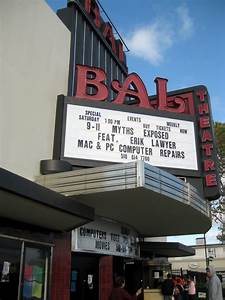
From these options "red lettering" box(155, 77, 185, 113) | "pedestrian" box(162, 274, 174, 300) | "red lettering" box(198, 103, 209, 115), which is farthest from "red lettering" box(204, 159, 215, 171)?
"pedestrian" box(162, 274, 174, 300)

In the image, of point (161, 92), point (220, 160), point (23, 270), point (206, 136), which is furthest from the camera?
point (220, 160)

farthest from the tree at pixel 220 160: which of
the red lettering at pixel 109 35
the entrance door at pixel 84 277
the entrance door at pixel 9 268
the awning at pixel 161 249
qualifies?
the entrance door at pixel 9 268

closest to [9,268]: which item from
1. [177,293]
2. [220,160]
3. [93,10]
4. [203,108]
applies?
[203,108]

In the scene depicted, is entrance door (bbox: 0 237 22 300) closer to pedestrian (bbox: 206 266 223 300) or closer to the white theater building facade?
the white theater building facade

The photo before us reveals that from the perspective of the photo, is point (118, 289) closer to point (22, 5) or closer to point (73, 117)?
point (73, 117)

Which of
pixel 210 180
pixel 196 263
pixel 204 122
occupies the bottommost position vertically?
pixel 210 180

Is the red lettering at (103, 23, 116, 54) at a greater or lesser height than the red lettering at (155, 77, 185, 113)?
greater

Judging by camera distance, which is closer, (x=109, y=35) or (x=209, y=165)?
(x=209, y=165)

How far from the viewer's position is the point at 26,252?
32.3 feet

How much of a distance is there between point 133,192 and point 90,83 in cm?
473

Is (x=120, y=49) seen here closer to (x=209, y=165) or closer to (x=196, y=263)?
(x=209, y=165)

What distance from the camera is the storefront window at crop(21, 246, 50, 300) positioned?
31.8 ft

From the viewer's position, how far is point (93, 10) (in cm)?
1623

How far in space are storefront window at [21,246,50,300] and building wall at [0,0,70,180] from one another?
6.15 feet
